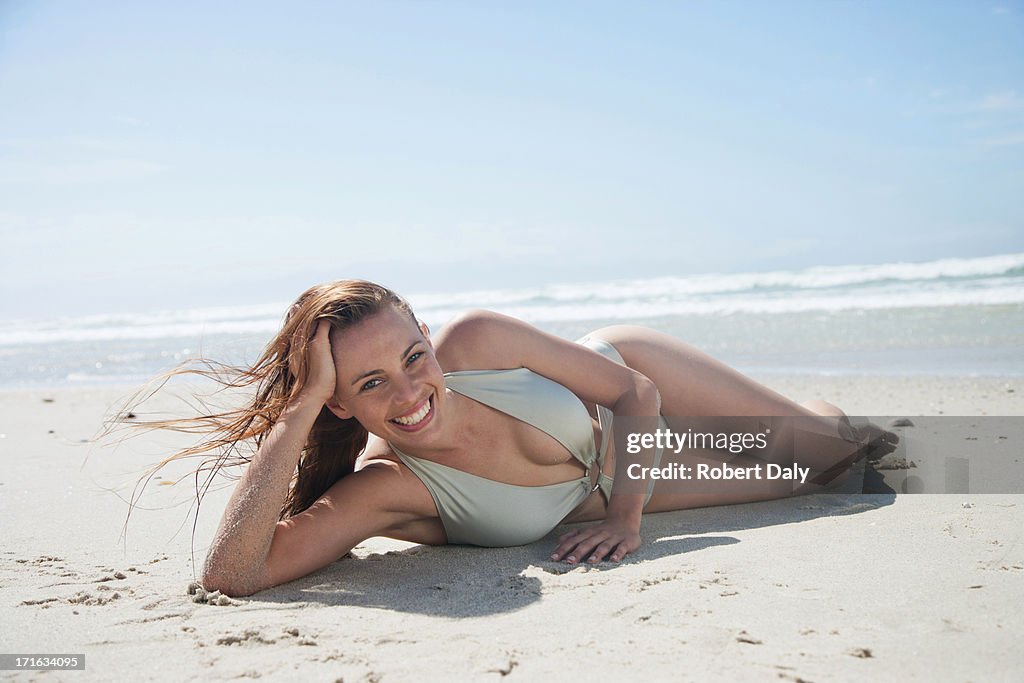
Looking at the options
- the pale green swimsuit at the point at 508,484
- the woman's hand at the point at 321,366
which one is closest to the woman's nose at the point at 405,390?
the woman's hand at the point at 321,366

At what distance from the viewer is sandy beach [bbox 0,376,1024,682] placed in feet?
6.89

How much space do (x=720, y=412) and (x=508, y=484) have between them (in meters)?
1.28

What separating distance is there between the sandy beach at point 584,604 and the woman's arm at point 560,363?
224mm

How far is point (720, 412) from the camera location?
13.3 ft

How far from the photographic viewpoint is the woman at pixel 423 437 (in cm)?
289

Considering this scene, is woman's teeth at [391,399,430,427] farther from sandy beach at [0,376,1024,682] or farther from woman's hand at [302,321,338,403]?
sandy beach at [0,376,1024,682]

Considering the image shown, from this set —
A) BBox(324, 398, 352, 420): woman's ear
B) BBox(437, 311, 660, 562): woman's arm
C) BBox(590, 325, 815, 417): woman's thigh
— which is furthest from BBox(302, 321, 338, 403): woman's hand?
BBox(590, 325, 815, 417): woman's thigh

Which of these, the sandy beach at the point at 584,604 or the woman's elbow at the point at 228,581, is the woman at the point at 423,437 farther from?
the sandy beach at the point at 584,604

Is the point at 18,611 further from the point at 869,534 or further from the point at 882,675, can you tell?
the point at 869,534

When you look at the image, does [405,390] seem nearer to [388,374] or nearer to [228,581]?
[388,374]

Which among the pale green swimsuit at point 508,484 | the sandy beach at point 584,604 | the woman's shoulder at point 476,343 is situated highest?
the woman's shoulder at point 476,343

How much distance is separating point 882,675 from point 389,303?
1.94m

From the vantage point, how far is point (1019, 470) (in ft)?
13.7

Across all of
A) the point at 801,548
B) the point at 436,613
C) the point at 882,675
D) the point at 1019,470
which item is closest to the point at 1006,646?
the point at 882,675
